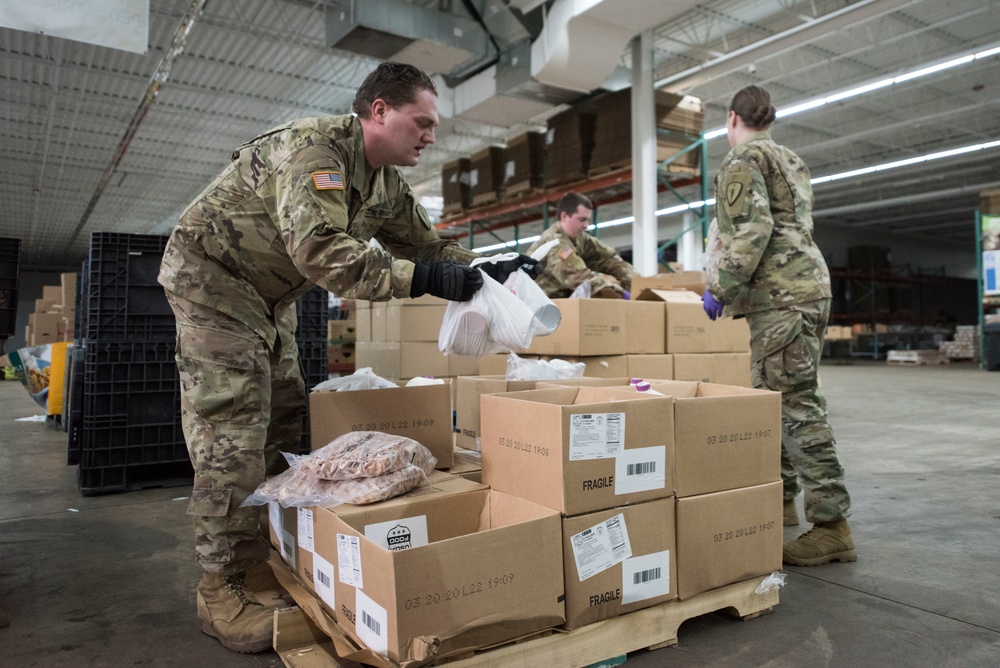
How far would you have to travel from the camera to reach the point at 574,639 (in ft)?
5.28

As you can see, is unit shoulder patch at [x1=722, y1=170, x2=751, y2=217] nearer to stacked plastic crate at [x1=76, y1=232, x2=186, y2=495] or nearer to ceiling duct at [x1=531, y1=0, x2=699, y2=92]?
stacked plastic crate at [x1=76, y1=232, x2=186, y2=495]

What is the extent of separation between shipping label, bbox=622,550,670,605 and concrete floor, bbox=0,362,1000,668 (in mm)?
155

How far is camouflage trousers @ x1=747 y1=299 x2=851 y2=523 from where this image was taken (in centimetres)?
246

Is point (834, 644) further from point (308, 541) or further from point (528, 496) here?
point (308, 541)

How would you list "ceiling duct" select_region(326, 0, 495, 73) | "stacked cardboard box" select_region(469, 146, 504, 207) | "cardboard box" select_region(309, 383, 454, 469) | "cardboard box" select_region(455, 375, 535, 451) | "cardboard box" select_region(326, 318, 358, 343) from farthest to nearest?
1. "stacked cardboard box" select_region(469, 146, 504, 207)
2. "cardboard box" select_region(326, 318, 358, 343)
3. "ceiling duct" select_region(326, 0, 495, 73)
4. "cardboard box" select_region(455, 375, 535, 451)
5. "cardboard box" select_region(309, 383, 454, 469)

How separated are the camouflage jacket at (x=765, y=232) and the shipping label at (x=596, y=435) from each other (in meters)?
1.07

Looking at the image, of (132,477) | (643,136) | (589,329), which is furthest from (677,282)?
(132,477)

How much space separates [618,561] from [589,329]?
7.56 feet

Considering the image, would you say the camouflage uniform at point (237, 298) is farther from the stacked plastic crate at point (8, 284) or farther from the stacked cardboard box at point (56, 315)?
Answer: the stacked cardboard box at point (56, 315)

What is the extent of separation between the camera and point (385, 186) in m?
2.16

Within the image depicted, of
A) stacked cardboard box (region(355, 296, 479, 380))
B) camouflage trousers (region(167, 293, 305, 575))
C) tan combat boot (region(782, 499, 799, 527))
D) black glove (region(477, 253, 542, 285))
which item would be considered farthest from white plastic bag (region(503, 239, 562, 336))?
stacked cardboard box (region(355, 296, 479, 380))

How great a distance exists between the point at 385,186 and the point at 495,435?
2.92ft

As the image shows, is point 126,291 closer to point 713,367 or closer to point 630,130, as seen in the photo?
point 713,367

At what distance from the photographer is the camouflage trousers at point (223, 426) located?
6.14ft
